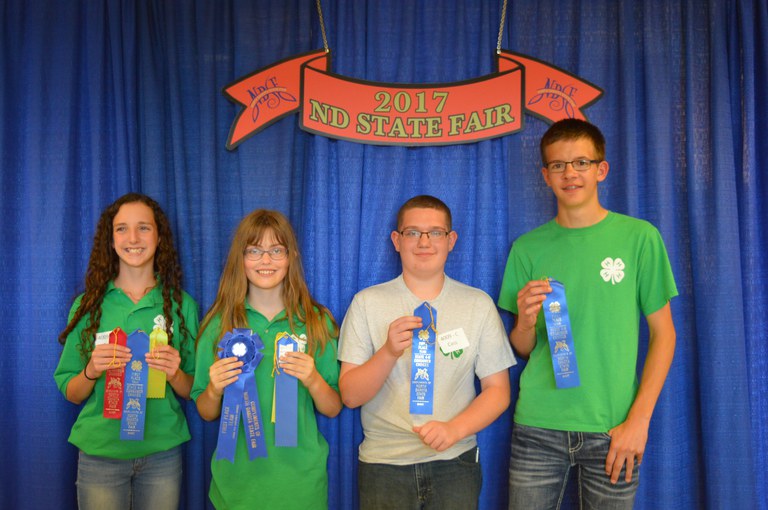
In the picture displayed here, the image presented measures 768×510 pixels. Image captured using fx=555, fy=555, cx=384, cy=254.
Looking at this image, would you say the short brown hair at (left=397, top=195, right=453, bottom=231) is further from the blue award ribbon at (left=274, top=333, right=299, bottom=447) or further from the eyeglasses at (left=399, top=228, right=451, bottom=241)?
the blue award ribbon at (left=274, top=333, right=299, bottom=447)

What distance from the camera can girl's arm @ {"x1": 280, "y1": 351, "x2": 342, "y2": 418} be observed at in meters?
1.88

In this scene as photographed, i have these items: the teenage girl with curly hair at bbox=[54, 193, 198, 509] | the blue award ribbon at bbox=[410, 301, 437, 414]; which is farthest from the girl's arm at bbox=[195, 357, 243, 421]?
the blue award ribbon at bbox=[410, 301, 437, 414]

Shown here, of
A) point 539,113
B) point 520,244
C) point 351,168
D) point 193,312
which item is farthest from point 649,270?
point 193,312

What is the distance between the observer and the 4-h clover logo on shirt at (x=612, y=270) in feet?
6.49

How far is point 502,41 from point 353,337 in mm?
1507

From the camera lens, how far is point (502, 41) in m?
2.53

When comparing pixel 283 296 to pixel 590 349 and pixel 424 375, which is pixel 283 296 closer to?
pixel 424 375

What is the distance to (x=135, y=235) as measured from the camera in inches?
86.0

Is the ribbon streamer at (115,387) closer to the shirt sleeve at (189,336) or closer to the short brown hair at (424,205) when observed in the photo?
the shirt sleeve at (189,336)

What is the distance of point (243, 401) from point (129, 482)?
634mm

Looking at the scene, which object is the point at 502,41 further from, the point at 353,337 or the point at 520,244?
the point at 353,337

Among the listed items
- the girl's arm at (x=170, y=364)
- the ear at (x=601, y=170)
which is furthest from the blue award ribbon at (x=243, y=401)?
the ear at (x=601, y=170)

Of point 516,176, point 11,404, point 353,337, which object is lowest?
point 11,404

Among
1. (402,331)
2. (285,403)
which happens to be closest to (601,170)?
(402,331)
